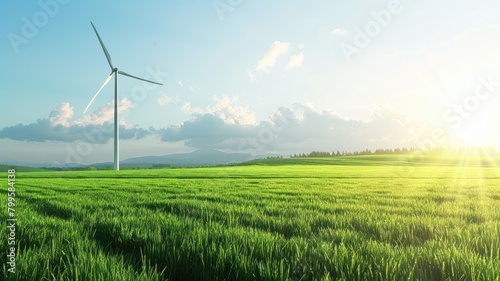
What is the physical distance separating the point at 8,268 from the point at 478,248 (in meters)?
4.82

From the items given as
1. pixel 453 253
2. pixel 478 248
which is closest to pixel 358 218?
pixel 478 248

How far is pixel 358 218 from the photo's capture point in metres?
6.35

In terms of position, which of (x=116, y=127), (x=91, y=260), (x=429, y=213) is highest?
(x=116, y=127)

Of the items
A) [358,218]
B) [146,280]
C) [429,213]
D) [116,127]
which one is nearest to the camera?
[146,280]

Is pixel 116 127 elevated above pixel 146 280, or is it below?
above

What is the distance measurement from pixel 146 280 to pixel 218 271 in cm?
65

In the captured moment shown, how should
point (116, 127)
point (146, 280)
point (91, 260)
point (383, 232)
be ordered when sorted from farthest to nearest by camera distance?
point (116, 127)
point (383, 232)
point (91, 260)
point (146, 280)

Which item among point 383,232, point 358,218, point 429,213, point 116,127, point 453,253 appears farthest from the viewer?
point 116,127

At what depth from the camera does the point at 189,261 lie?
11.2 ft

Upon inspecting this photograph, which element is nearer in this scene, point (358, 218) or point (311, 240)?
point (311, 240)

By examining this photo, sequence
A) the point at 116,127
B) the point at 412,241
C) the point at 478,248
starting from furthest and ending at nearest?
the point at 116,127 < the point at 412,241 < the point at 478,248

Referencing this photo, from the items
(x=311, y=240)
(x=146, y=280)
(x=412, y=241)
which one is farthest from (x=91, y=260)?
(x=412, y=241)

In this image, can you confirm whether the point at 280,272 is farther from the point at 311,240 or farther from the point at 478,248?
the point at 478,248

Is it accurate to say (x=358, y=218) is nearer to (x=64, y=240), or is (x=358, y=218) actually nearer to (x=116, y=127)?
(x=64, y=240)
